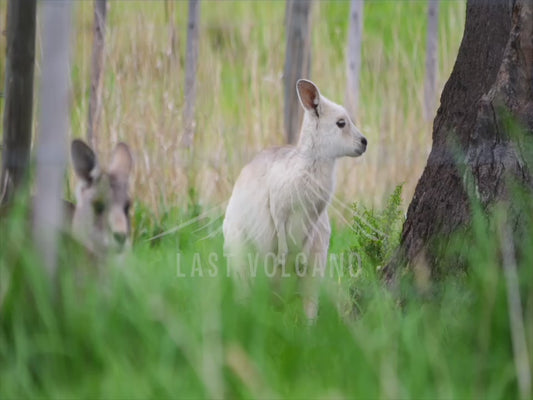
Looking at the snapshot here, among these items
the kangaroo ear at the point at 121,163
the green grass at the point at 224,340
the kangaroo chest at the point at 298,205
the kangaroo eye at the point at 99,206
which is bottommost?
the green grass at the point at 224,340

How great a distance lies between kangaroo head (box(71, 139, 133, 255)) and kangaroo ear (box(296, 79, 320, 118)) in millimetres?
1991

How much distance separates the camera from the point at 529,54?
349 centimetres

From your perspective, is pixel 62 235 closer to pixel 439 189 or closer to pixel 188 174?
pixel 439 189

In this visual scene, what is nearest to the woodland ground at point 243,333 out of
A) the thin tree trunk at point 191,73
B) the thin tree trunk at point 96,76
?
the thin tree trunk at point 96,76

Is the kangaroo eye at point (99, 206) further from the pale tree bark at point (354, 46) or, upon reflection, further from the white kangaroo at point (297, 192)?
the pale tree bark at point (354, 46)

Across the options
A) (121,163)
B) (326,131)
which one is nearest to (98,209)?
(121,163)

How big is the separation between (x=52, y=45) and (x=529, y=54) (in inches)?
60.5

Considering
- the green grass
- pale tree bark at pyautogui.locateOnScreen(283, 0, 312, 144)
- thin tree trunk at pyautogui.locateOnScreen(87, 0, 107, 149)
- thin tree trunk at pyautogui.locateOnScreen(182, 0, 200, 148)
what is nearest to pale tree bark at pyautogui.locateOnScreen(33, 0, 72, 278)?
the green grass

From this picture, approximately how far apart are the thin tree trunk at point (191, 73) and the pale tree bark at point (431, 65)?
5.12ft

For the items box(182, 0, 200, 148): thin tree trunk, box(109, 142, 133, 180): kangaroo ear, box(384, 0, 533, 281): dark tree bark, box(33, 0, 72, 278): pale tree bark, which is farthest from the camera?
box(182, 0, 200, 148): thin tree trunk

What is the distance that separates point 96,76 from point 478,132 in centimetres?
294

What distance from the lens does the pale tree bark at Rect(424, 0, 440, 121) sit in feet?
23.7

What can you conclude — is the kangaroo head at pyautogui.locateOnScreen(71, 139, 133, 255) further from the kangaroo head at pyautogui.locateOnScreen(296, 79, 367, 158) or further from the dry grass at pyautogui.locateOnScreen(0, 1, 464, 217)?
the dry grass at pyautogui.locateOnScreen(0, 1, 464, 217)

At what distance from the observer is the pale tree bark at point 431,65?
723 cm
